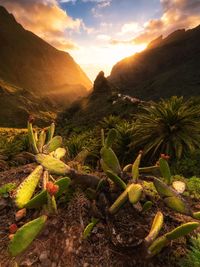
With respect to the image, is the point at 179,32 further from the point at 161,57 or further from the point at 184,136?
the point at 184,136

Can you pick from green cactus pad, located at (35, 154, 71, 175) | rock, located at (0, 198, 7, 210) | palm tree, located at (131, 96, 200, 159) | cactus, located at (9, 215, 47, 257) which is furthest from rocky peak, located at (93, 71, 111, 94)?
cactus, located at (9, 215, 47, 257)

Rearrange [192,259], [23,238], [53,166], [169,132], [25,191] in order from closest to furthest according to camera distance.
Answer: [23,238] < [192,259] < [25,191] < [53,166] < [169,132]

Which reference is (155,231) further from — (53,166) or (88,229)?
(53,166)

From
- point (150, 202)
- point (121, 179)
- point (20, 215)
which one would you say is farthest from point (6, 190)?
point (150, 202)

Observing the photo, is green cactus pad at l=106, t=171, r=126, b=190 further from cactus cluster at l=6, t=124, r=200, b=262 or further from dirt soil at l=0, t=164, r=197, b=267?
dirt soil at l=0, t=164, r=197, b=267

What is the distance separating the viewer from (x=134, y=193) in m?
3.71

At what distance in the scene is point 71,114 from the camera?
170ft

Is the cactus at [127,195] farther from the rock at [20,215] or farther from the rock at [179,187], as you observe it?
the rock at [179,187]

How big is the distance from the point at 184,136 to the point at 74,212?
206 inches

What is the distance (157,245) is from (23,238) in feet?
5.13

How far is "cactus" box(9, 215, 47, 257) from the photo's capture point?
299 cm

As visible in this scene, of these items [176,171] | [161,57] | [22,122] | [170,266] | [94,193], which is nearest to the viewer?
[170,266]

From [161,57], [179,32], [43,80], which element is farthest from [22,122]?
[43,80]

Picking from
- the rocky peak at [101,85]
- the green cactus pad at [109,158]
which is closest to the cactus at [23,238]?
the green cactus pad at [109,158]
